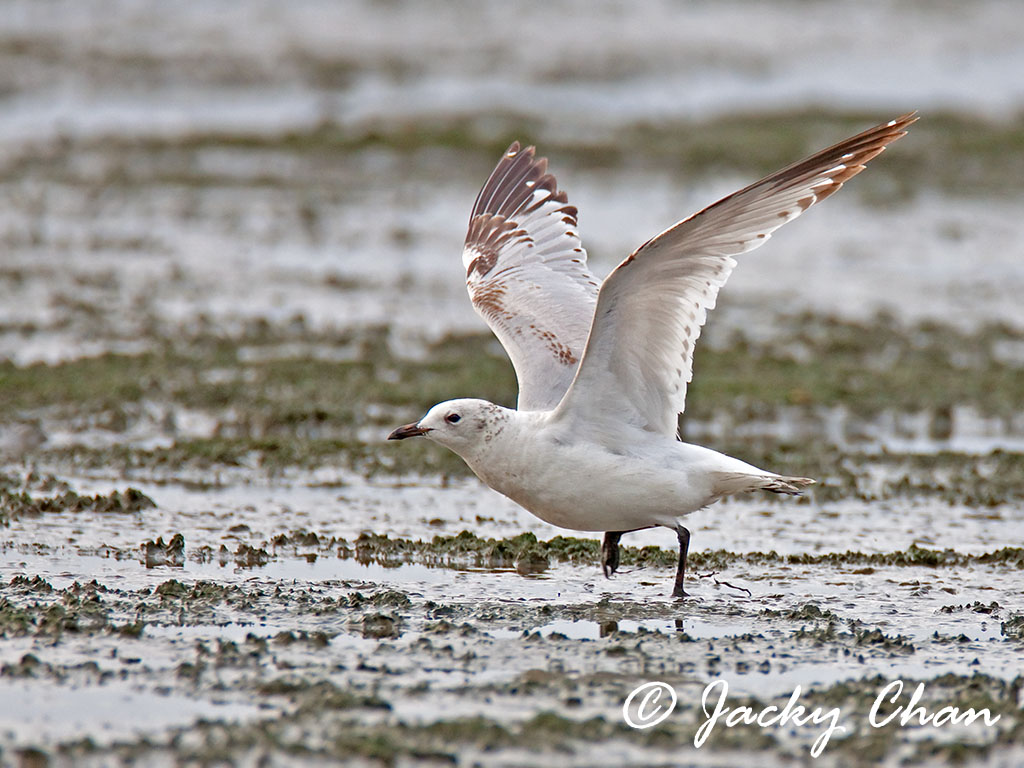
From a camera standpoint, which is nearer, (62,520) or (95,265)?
(62,520)

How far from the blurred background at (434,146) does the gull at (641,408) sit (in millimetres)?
5752

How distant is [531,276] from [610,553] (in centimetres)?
215

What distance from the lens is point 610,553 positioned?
748 cm

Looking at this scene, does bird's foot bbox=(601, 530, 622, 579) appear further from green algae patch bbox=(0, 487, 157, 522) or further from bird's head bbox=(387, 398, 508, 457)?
green algae patch bbox=(0, 487, 157, 522)

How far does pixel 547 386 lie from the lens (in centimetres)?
799

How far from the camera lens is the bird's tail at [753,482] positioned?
706cm

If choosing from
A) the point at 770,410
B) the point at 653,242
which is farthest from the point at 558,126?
the point at 653,242

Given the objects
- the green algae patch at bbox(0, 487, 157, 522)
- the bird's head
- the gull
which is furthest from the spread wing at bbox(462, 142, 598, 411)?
the green algae patch at bbox(0, 487, 157, 522)

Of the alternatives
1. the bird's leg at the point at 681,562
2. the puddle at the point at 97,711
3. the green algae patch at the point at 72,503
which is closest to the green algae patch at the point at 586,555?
the bird's leg at the point at 681,562

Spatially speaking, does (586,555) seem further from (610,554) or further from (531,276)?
(531,276)

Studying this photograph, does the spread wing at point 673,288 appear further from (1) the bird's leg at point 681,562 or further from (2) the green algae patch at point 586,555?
(2) the green algae patch at point 586,555

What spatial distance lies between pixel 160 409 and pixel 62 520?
106 inches

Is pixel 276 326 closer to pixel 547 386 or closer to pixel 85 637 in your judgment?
pixel 547 386

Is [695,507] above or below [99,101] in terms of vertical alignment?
below
